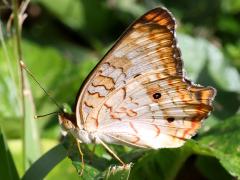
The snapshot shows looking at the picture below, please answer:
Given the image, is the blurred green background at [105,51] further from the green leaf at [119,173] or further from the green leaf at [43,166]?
the green leaf at [119,173]

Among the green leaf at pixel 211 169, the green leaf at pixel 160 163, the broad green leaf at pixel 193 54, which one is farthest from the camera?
the broad green leaf at pixel 193 54

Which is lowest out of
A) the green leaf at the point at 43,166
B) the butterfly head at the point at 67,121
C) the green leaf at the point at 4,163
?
the green leaf at the point at 43,166

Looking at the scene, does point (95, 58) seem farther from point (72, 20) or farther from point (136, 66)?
point (136, 66)

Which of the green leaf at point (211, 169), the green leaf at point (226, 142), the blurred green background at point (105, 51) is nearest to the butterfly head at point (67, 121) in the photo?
the blurred green background at point (105, 51)

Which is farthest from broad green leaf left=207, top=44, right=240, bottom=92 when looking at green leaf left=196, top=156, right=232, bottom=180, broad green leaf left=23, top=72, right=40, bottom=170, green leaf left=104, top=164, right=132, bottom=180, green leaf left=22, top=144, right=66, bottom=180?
green leaf left=104, top=164, right=132, bottom=180

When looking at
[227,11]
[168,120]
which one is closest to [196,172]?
[168,120]

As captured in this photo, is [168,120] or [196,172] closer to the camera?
[168,120]

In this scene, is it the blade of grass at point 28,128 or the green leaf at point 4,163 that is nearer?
the green leaf at point 4,163

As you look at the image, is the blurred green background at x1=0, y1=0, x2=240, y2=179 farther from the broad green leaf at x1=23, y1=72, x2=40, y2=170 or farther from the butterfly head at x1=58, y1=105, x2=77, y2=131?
the butterfly head at x1=58, y1=105, x2=77, y2=131
